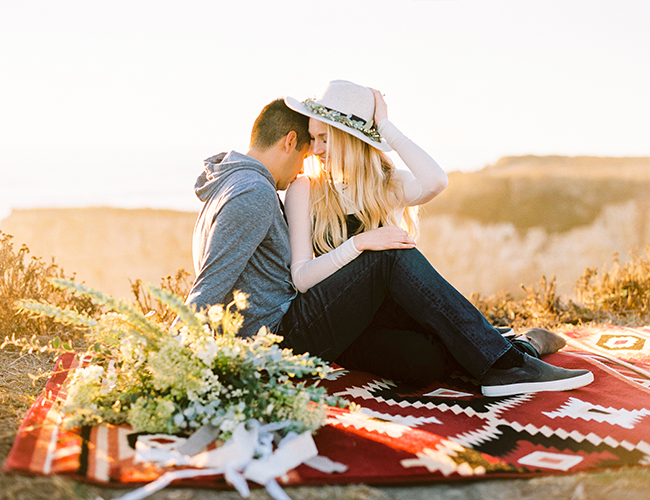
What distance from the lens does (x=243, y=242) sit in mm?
2328

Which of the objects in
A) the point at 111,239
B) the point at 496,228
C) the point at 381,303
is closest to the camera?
the point at 381,303

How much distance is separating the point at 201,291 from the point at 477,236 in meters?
21.1

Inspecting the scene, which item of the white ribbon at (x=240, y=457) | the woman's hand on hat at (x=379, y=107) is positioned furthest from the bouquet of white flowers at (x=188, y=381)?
the woman's hand on hat at (x=379, y=107)

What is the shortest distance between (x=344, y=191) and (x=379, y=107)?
52 cm

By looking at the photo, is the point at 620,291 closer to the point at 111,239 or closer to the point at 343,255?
the point at 343,255

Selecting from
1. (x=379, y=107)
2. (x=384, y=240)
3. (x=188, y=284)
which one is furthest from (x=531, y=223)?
(x=384, y=240)

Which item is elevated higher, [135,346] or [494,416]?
[135,346]

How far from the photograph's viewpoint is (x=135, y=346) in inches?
71.9

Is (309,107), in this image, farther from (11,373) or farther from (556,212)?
(556,212)

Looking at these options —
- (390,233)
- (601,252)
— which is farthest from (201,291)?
(601,252)

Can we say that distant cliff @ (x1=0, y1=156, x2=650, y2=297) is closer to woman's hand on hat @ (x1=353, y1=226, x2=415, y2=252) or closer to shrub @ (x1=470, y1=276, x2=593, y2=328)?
shrub @ (x1=470, y1=276, x2=593, y2=328)

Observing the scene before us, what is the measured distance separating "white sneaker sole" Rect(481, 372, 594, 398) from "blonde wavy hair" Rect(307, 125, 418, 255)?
990mm

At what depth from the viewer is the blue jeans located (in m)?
2.42

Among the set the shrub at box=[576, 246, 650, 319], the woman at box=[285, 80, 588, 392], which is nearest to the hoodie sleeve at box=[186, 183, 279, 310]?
the woman at box=[285, 80, 588, 392]
